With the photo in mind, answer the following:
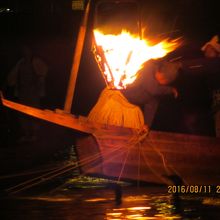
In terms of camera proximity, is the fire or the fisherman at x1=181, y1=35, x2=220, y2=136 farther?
the fisherman at x1=181, y1=35, x2=220, y2=136

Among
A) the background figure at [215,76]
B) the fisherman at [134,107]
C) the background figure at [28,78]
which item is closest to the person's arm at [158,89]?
the fisherman at [134,107]

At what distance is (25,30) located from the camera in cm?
1755

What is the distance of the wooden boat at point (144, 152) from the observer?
10883 mm

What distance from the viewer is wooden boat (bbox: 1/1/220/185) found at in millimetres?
10883

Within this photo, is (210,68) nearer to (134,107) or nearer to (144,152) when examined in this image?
(134,107)

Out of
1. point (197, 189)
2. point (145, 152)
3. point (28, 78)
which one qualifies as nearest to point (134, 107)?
point (145, 152)

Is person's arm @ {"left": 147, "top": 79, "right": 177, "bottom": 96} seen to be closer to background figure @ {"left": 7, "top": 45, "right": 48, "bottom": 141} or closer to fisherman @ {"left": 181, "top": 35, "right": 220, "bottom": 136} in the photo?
fisherman @ {"left": 181, "top": 35, "right": 220, "bottom": 136}

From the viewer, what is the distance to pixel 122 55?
36.6 feet

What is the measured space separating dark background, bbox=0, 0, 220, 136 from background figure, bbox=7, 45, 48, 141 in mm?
1294

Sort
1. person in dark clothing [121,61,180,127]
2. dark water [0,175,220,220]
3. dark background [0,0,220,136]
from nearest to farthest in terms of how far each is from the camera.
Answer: dark water [0,175,220,220] < person in dark clothing [121,61,180,127] < dark background [0,0,220,136]

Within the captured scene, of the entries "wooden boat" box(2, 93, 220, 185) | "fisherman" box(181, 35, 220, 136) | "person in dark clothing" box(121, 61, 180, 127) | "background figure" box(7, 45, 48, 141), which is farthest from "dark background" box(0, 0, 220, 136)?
"background figure" box(7, 45, 48, 141)

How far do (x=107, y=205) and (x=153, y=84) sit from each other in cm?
252

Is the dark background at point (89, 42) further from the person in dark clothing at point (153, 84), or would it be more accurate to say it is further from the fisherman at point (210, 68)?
the person in dark clothing at point (153, 84)

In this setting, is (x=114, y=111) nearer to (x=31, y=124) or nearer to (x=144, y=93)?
(x=144, y=93)
